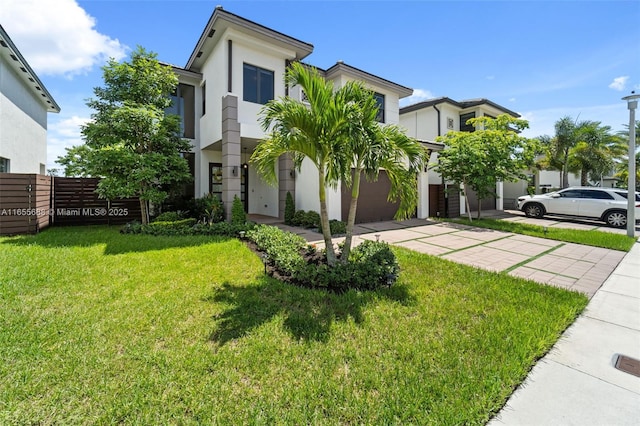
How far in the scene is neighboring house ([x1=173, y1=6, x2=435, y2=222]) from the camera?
9.69m

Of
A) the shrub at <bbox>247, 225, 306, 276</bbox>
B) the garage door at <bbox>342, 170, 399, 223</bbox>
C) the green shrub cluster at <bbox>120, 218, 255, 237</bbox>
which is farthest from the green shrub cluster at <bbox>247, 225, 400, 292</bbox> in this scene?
the garage door at <bbox>342, 170, 399, 223</bbox>

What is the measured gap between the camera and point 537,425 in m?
2.07

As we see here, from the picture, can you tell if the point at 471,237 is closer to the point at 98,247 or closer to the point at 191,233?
the point at 191,233

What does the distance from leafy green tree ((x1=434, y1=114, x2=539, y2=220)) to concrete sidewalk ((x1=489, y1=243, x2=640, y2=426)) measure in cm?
885

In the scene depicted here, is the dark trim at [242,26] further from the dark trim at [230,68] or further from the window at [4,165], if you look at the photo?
the window at [4,165]

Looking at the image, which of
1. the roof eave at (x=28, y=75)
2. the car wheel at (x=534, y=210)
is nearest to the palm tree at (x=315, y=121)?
the roof eave at (x=28, y=75)

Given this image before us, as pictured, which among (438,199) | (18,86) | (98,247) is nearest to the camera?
(98,247)

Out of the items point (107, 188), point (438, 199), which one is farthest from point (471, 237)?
point (107, 188)

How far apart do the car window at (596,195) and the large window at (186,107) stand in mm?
18514

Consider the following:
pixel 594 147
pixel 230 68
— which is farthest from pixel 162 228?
pixel 594 147

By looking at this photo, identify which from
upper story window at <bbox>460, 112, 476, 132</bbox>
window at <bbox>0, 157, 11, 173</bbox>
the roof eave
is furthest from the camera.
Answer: upper story window at <bbox>460, 112, 476, 132</bbox>

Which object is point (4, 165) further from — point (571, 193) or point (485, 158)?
point (571, 193)

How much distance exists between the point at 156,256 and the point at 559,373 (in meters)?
7.03

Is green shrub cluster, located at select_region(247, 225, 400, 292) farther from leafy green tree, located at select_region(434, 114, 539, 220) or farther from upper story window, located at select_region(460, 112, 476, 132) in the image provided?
upper story window, located at select_region(460, 112, 476, 132)
